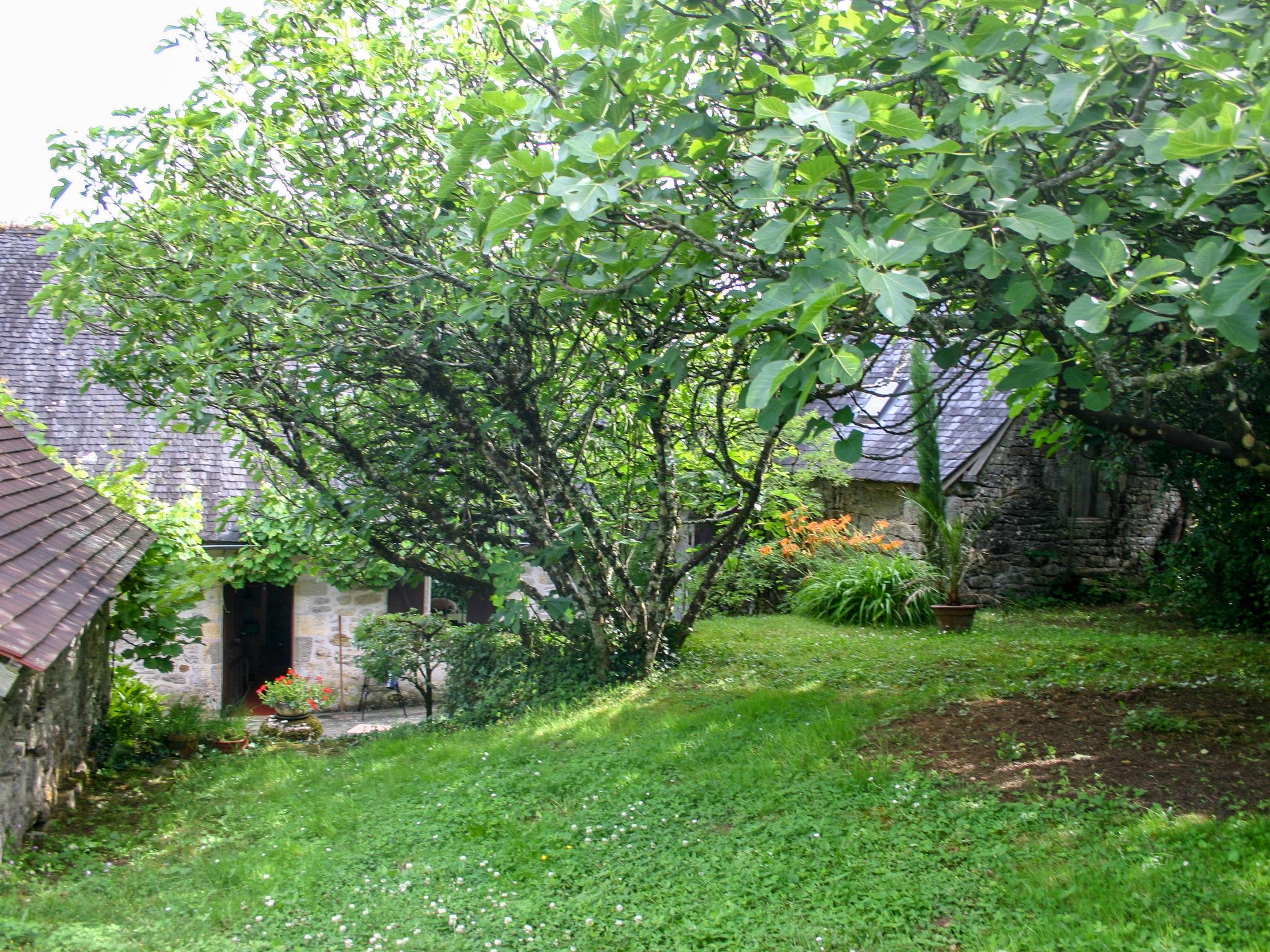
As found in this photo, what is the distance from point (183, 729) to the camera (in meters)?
9.30

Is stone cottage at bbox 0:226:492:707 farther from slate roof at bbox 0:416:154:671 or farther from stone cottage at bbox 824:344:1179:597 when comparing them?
stone cottage at bbox 824:344:1179:597

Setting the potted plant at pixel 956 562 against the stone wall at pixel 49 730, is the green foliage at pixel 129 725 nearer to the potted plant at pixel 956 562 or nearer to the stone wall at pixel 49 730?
the stone wall at pixel 49 730

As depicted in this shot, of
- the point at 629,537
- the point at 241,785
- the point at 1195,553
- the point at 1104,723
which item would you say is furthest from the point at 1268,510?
the point at 241,785

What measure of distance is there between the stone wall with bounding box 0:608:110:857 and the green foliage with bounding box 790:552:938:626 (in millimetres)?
8600

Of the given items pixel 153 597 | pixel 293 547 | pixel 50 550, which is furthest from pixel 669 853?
pixel 293 547

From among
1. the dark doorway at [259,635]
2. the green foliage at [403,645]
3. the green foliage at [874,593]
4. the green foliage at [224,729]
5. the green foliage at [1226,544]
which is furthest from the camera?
the dark doorway at [259,635]

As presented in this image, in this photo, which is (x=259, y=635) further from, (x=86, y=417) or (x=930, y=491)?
(x=930, y=491)

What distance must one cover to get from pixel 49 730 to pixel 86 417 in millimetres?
9767

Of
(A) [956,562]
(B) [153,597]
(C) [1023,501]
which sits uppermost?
(C) [1023,501]

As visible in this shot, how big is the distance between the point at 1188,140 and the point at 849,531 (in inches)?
497

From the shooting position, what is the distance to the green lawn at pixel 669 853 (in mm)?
3904

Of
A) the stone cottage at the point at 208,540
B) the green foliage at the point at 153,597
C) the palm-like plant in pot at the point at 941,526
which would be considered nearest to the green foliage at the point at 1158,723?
the palm-like plant in pot at the point at 941,526

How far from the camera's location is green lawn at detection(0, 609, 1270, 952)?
3.90 m

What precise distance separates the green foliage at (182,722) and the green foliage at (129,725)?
0.05 metres
